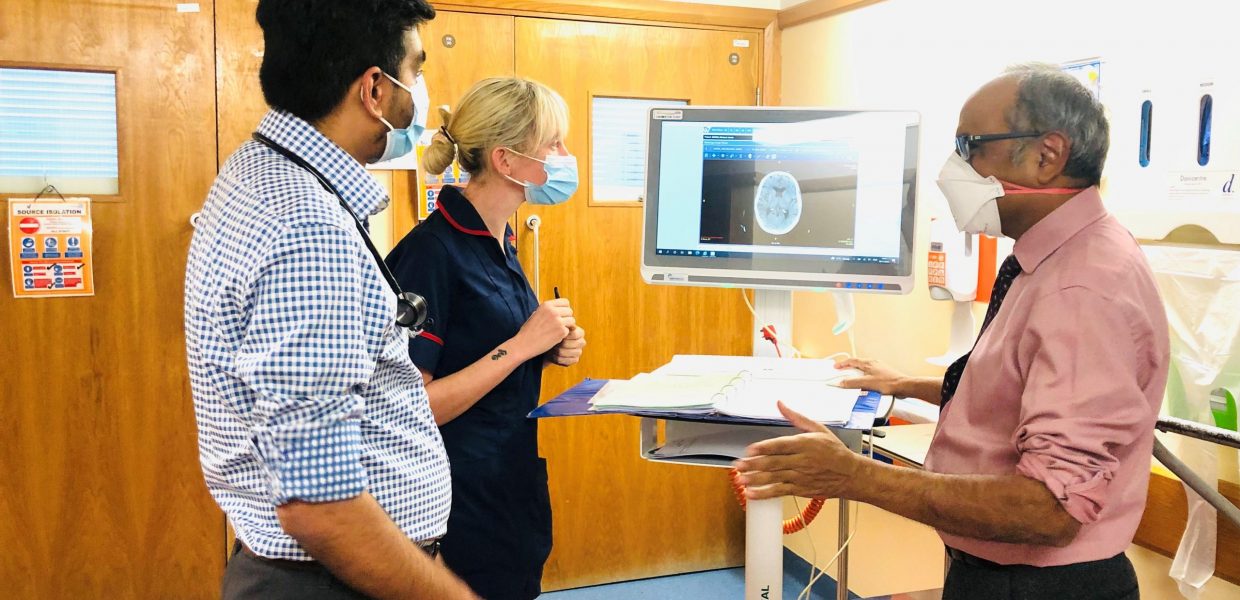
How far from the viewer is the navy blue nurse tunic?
5.79 feet

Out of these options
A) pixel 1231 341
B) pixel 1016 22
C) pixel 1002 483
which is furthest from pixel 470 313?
pixel 1016 22

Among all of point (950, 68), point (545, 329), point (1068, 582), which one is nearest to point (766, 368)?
point (545, 329)

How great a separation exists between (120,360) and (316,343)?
226cm

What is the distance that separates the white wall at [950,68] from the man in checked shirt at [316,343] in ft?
3.20

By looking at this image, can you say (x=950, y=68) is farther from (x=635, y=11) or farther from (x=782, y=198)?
(x=635, y=11)

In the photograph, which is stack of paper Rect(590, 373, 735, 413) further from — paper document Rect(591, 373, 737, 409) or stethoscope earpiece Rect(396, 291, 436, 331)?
stethoscope earpiece Rect(396, 291, 436, 331)

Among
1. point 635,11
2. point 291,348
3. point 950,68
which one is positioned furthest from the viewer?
point 635,11

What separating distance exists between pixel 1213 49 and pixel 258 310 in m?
1.74

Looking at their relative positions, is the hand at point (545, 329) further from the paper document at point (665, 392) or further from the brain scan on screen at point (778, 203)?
the brain scan on screen at point (778, 203)

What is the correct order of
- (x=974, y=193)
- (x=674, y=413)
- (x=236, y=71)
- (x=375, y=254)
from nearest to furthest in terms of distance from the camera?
(x=375, y=254)
(x=974, y=193)
(x=674, y=413)
(x=236, y=71)

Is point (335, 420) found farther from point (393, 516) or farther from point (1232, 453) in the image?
point (1232, 453)

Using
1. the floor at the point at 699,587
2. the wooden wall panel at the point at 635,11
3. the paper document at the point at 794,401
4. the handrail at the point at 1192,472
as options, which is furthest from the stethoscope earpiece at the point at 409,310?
the floor at the point at 699,587

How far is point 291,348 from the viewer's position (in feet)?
3.28

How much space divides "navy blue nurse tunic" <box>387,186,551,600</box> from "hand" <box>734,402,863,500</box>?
0.57 m
